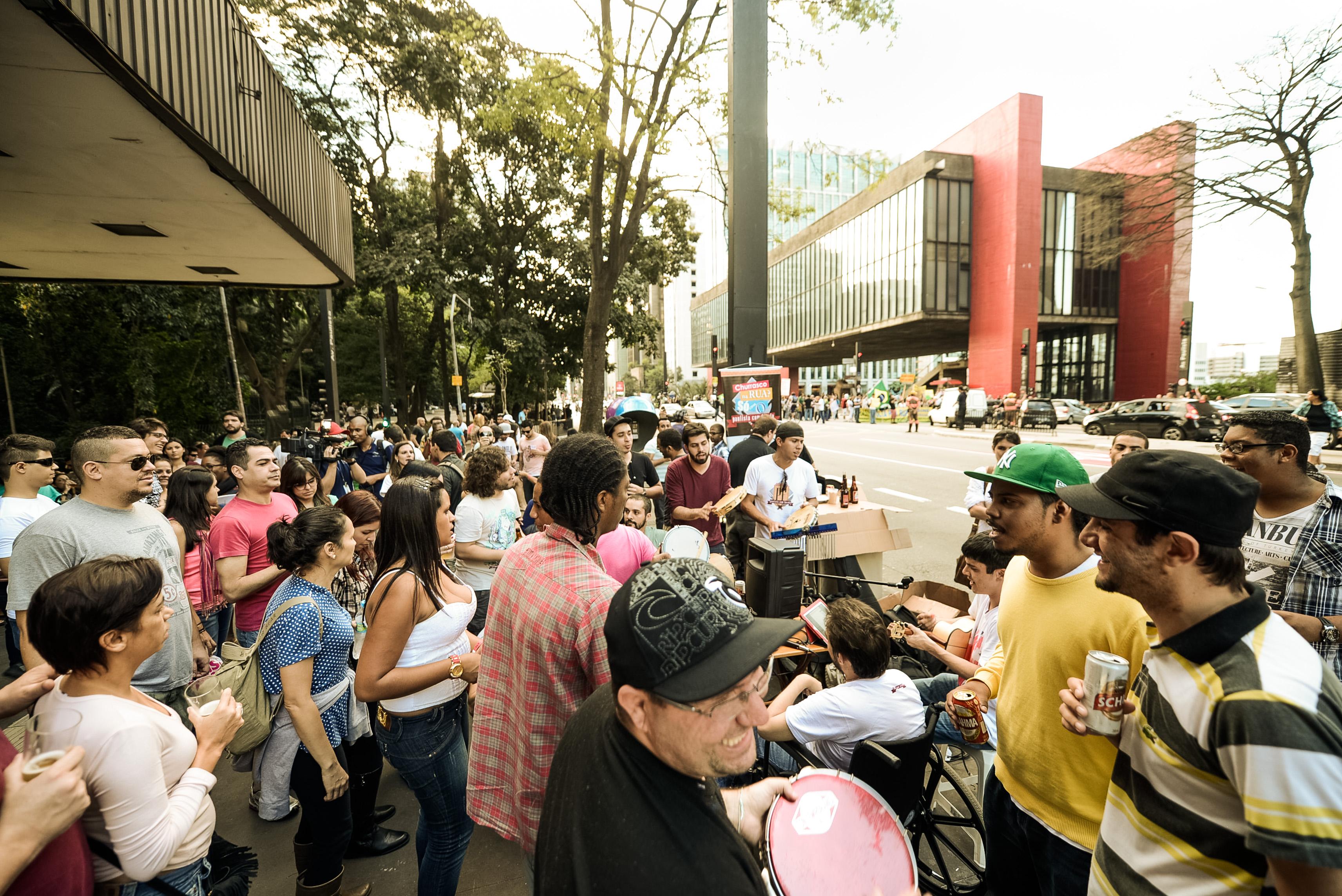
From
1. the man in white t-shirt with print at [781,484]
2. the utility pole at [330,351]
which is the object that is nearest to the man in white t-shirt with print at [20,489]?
the man in white t-shirt with print at [781,484]

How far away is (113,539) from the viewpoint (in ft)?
9.20

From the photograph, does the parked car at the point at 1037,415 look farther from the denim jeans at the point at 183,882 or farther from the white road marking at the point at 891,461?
the denim jeans at the point at 183,882

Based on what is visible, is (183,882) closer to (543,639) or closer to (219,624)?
(543,639)

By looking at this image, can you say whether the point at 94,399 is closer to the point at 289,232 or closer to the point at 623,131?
the point at 289,232

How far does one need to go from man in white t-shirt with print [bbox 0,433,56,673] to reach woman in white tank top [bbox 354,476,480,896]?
3.43 m

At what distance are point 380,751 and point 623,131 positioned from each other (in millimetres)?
9140

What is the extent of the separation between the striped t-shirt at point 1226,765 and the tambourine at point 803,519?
3.43 meters

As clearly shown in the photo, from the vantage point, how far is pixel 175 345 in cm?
1573

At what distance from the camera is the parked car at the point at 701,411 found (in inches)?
1038

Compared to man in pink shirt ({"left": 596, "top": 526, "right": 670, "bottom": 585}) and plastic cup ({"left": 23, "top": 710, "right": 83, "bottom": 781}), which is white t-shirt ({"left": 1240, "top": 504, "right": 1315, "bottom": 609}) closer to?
man in pink shirt ({"left": 596, "top": 526, "right": 670, "bottom": 585})

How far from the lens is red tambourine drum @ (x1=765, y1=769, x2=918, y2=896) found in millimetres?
1515

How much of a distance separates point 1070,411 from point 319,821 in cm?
3711

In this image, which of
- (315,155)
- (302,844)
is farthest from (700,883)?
(315,155)

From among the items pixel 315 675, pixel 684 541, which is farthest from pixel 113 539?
pixel 684 541
